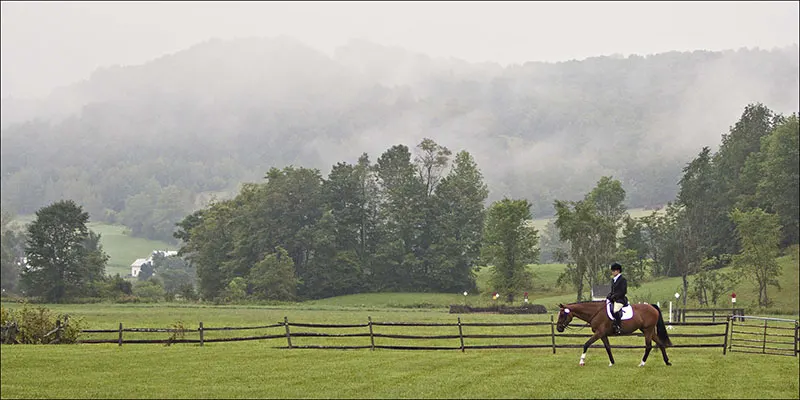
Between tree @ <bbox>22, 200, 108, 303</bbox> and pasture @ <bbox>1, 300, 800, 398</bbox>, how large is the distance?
221 feet

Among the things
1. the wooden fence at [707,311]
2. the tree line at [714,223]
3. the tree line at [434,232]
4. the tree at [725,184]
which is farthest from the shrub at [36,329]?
the tree at [725,184]

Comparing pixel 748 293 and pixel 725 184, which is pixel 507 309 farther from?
pixel 725 184

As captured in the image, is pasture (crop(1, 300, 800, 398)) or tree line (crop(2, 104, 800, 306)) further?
tree line (crop(2, 104, 800, 306))

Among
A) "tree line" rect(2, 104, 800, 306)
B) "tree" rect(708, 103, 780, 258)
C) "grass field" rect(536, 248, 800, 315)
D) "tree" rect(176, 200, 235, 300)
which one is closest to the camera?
"grass field" rect(536, 248, 800, 315)

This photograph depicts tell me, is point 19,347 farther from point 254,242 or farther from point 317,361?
point 254,242

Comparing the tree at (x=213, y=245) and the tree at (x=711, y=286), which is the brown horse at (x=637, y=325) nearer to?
the tree at (x=711, y=286)

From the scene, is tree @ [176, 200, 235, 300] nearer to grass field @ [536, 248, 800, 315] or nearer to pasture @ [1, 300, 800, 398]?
grass field @ [536, 248, 800, 315]

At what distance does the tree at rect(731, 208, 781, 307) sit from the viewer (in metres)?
67.6

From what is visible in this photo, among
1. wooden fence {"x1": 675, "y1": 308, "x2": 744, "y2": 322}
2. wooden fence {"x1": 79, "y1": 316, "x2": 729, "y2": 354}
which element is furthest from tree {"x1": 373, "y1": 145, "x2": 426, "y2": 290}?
wooden fence {"x1": 79, "y1": 316, "x2": 729, "y2": 354}

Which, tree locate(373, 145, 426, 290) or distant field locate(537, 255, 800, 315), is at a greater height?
tree locate(373, 145, 426, 290)

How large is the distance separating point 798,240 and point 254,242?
6872cm

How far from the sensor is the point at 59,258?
92750mm

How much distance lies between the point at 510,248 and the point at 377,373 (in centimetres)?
6331

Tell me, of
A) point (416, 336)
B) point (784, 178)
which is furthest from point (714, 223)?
point (416, 336)
